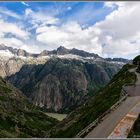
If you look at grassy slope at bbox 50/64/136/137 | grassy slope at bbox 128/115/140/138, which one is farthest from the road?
grassy slope at bbox 50/64/136/137

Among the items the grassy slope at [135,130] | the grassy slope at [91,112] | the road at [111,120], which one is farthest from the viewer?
the grassy slope at [91,112]

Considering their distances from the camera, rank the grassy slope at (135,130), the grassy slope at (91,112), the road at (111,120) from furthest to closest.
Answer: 1. the grassy slope at (91,112)
2. the road at (111,120)
3. the grassy slope at (135,130)

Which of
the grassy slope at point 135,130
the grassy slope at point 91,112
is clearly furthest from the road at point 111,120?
the grassy slope at point 91,112

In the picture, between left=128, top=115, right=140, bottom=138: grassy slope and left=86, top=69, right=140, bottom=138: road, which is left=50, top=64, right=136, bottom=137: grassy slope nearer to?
left=86, top=69, right=140, bottom=138: road

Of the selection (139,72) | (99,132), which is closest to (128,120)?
(99,132)

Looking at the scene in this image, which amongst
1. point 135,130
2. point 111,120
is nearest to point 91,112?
point 111,120

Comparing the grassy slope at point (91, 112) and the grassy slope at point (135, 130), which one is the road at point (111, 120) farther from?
the grassy slope at point (91, 112)

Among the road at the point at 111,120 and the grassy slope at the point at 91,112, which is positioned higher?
the road at the point at 111,120

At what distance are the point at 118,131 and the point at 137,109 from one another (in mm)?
17386

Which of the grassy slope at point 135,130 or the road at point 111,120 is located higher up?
the grassy slope at point 135,130

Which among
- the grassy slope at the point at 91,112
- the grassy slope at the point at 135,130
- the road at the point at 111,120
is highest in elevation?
the grassy slope at the point at 135,130

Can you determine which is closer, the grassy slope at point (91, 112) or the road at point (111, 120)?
the road at point (111, 120)

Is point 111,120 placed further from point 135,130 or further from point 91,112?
point 91,112

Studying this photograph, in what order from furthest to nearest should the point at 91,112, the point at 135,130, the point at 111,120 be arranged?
the point at 91,112
the point at 111,120
the point at 135,130
